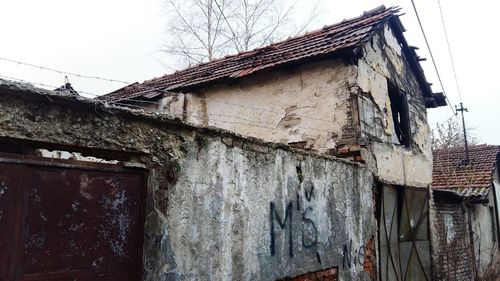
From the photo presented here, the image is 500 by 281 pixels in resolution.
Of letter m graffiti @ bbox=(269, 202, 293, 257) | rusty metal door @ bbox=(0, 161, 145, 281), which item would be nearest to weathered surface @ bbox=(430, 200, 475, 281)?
letter m graffiti @ bbox=(269, 202, 293, 257)

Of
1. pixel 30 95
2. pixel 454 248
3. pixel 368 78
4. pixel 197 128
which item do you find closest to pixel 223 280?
pixel 197 128

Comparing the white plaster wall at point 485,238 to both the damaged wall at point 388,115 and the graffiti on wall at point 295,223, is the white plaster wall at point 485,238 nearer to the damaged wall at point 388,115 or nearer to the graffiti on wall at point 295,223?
the damaged wall at point 388,115

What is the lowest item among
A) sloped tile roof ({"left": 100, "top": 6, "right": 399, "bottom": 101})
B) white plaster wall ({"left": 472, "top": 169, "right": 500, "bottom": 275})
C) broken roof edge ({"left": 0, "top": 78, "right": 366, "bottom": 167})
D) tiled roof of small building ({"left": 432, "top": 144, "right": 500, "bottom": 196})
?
white plaster wall ({"left": 472, "top": 169, "right": 500, "bottom": 275})

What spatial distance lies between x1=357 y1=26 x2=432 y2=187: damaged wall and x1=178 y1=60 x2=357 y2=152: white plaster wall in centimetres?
35

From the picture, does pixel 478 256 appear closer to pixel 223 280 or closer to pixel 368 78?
pixel 368 78

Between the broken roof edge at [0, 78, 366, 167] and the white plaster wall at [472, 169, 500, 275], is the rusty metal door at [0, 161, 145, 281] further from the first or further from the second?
the white plaster wall at [472, 169, 500, 275]

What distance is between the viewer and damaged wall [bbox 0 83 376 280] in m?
2.42

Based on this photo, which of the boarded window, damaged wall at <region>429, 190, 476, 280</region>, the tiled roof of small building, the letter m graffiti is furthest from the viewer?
the tiled roof of small building

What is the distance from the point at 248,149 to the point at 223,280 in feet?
3.82

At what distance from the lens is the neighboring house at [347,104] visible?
6203 millimetres

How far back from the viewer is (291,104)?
6.65 metres

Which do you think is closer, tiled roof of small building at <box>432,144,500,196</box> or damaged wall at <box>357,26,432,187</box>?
damaged wall at <box>357,26,432,187</box>

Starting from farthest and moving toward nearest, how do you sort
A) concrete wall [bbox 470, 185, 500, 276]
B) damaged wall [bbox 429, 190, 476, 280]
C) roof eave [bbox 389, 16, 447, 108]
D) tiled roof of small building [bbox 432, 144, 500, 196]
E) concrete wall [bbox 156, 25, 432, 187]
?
tiled roof of small building [bbox 432, 144, 500, 196], concrete wall [bbox 470, 185, 500, 276], damaged wall [bbox 429, 190, 476, 280], roof eave [bbox 389, 16, 447, 108], concrete wall [bbox 156, 25, 432, 187]

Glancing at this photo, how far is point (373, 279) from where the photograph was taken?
225 inches
